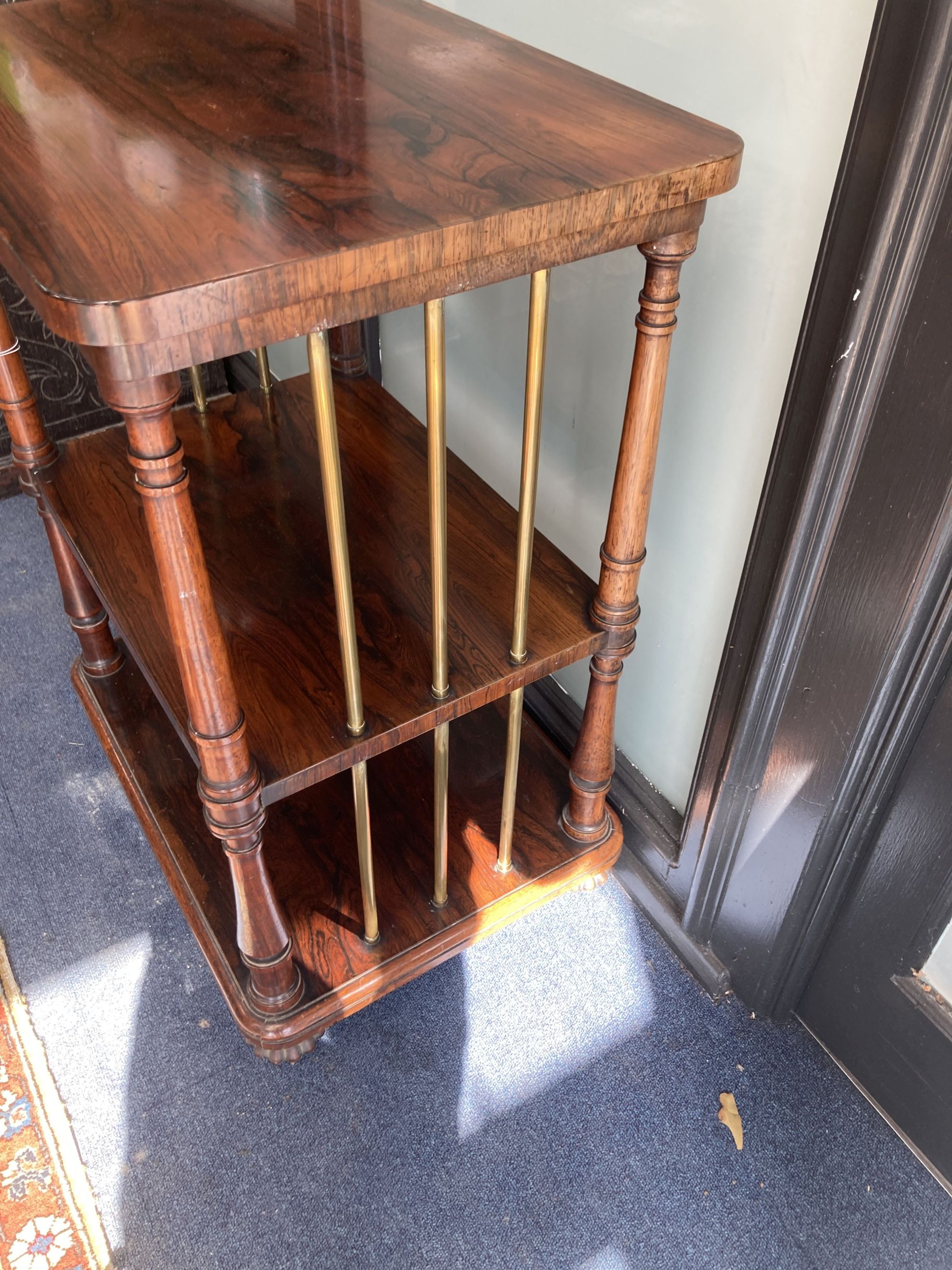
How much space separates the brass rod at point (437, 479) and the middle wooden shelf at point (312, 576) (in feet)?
0.14

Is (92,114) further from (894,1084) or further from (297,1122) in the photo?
(894,1084)

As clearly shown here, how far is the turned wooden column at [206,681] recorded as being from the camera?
59cm

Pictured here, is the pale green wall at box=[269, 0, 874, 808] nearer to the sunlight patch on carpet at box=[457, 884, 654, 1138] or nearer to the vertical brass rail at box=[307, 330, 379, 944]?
the sunlight patch on carpet at box=[457, 884, 654, 1138]

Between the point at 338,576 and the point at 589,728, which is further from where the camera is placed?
the point at 589,728

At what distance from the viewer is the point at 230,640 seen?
0.91m

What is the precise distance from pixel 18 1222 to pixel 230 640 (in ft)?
2.02

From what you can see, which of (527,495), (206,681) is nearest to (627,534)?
(527,495)

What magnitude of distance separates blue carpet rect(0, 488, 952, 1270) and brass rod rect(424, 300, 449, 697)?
493mm

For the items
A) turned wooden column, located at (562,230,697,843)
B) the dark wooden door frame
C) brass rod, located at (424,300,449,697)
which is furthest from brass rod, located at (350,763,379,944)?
the dark wooden door frame

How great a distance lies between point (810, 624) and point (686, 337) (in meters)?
0.28

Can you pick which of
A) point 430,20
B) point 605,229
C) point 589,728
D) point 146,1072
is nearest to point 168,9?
point 430,20

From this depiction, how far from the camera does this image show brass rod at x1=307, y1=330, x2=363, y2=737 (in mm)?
622

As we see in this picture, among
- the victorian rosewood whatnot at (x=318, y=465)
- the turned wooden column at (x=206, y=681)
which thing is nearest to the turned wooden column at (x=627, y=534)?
the victorian rosewood whatnot at (x=318, y=465)

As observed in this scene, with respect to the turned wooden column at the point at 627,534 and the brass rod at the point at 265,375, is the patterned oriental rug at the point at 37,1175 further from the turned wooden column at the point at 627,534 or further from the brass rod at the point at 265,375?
the brass rod at the point at 265,375
